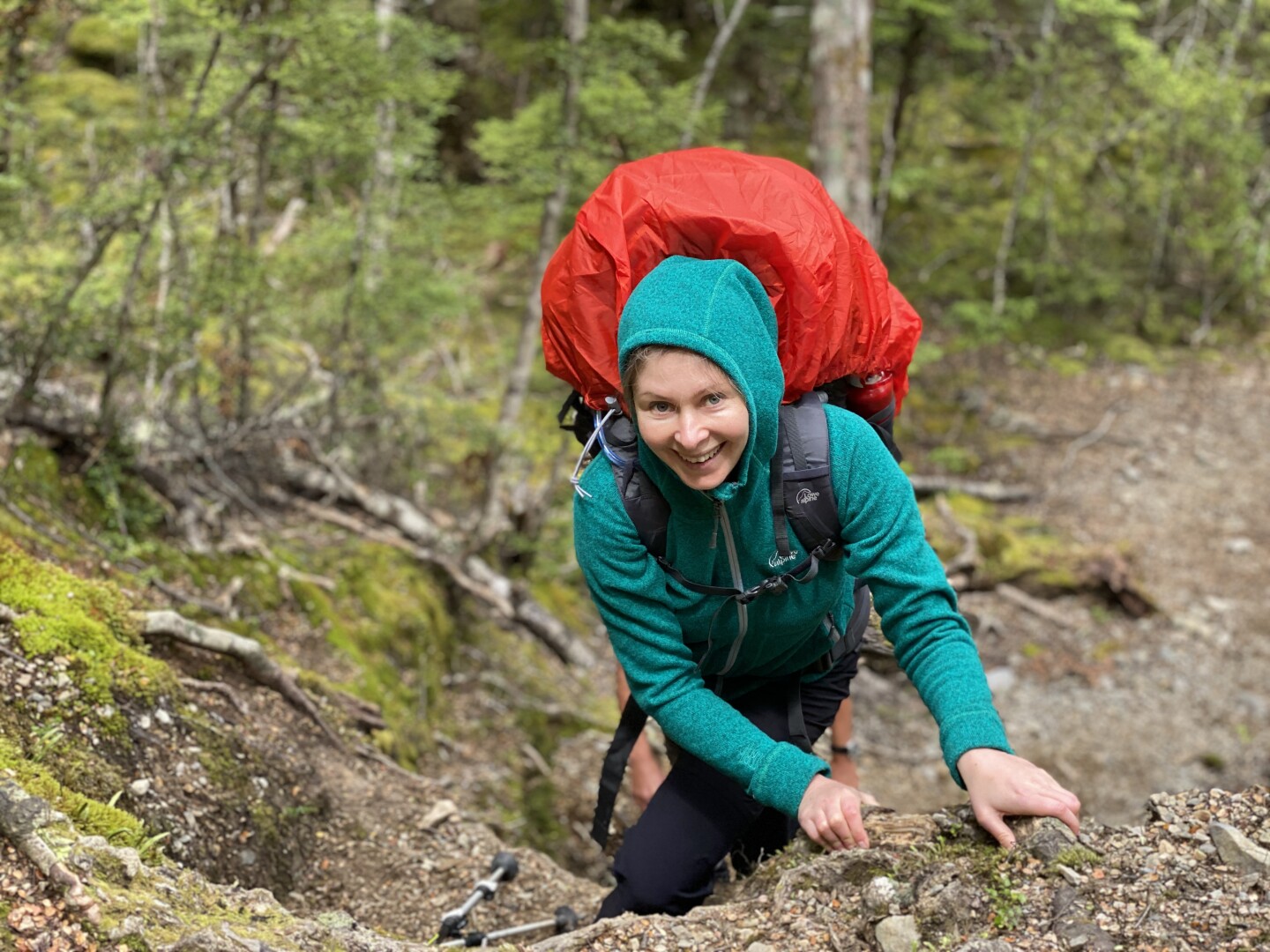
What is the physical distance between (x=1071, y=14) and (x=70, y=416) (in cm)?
1556

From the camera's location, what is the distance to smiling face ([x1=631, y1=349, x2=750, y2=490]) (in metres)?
2.34

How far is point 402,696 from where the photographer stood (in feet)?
19.1

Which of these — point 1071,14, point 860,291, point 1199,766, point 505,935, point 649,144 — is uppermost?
point 1071,14

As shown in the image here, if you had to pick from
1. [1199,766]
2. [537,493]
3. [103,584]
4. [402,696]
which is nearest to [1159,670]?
[1199,766]

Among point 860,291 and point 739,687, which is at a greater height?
point 860,291

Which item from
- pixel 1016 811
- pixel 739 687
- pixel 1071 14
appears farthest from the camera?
pixel 1071 14

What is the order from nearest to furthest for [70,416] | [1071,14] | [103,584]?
[103,584], [70,416], [1071,14]

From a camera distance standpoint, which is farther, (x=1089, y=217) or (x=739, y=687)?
(x=1089, y=217)

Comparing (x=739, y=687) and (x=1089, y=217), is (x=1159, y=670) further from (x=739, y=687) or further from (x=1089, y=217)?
(x=1089, y=217)

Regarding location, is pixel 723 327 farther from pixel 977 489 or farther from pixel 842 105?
pixel 977 489

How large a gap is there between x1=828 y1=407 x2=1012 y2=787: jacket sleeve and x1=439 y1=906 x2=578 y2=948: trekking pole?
5.30 ft

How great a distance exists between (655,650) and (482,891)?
1569 mm

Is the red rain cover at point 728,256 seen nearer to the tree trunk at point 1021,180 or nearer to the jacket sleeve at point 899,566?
the jacket sleeve at point 899,566

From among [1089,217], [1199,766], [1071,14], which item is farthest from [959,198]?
[1199,766]
